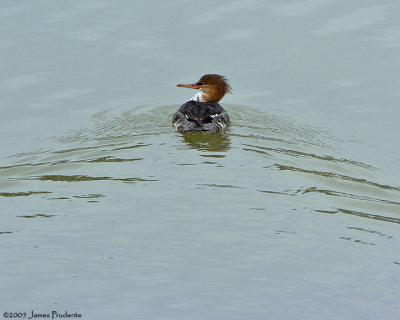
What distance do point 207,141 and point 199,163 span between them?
1428 mm

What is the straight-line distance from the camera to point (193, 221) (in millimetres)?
9781

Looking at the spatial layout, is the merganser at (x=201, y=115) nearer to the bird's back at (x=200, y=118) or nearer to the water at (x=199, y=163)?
the bird's back at (x=200, y=118)

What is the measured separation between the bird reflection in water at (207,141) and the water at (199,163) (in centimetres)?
5

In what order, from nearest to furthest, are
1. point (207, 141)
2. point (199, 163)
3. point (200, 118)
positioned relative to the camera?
point (199, 163), point (207, 141), point (200, 118)

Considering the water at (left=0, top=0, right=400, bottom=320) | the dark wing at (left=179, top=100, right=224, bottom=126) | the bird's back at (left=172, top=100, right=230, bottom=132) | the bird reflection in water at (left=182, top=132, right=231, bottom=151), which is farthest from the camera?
the dark wing at (left=179, top=100, right=224, bottom=126)

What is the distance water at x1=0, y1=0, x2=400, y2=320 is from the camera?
832cm

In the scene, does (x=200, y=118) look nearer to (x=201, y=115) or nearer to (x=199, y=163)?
(x=201, y=115)

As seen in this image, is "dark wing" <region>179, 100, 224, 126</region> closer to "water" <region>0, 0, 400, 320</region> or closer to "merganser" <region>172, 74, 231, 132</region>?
"merganser" <region>172, 74, 231, 132</region>

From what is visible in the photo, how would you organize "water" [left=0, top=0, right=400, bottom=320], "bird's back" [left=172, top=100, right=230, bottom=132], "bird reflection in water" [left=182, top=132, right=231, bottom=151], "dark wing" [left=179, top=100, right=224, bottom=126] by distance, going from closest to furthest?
"water" [left=0, top=0, right=400, bottom=320]
"bird reflection in water" [left=182, top=132, right=231, bottom=151]
"bird's back" [left=172, top=100, right=230, bottom=132]
"dark wing" [left=179, top=100, right=224, bottom=126]

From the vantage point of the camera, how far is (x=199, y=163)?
39.4ft

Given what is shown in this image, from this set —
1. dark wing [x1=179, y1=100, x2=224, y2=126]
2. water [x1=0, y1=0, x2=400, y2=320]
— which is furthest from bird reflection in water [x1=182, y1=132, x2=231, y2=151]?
dark wing [x1=179, y1=100, x2=224, y2=126]

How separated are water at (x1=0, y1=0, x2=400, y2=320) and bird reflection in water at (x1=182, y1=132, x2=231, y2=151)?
5cm

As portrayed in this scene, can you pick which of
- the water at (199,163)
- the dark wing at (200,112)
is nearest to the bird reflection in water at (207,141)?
the water at (199,163)

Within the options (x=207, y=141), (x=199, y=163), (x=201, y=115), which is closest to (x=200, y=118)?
(x=201, y=115)
